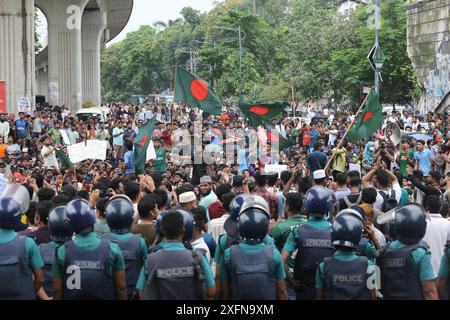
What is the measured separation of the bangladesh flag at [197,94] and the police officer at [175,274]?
10525mm

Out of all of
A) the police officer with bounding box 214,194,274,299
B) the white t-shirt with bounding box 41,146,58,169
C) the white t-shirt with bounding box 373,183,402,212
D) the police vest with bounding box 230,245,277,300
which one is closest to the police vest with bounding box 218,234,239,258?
the police officer with bounding box 214,194,274,299

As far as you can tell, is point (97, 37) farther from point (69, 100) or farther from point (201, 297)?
point (201, 297)

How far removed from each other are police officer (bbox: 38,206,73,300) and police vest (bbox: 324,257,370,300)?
2.09 metres

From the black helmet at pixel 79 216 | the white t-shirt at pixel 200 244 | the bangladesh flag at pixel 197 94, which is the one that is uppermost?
the bangladesh flag at pixel 197 94

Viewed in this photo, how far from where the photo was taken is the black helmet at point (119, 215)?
7613mm

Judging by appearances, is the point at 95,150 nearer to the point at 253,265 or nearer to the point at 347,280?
the point at 253,265

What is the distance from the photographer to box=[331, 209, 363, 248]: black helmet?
23.0ft

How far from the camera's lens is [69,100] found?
45.2 metres

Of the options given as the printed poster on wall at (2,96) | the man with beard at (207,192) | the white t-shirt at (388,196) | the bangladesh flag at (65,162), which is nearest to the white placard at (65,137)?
the bangladesh flag at (65,162)

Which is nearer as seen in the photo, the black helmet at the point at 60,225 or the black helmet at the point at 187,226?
the black helmet at the point at 187,226

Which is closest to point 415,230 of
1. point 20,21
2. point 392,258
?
point 392,258

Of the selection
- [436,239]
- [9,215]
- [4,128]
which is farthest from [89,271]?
[4,128]

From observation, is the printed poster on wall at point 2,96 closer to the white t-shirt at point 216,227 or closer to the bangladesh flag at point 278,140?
the bangladesh flag at point 278,140
